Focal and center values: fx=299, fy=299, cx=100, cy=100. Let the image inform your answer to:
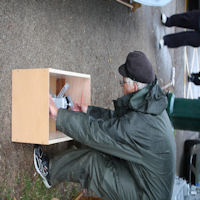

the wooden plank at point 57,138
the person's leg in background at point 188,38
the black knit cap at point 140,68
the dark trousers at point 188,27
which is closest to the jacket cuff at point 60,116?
the wooden plank at point 57,138

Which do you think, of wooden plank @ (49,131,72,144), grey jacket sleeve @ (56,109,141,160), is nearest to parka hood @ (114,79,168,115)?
grey jacket sleeve @ (56,109,141,160)

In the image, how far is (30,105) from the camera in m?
2.15

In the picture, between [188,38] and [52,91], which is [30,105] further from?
[188,38]

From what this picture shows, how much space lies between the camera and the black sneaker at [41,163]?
8.32 ft

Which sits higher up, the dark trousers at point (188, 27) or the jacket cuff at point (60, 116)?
the dark trousers at point (188, 27)

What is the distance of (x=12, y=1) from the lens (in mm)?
2436

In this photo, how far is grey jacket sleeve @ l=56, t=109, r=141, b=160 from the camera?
2.11m

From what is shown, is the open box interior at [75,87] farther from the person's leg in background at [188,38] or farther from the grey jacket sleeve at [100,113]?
the person's leg in background at [188,38]

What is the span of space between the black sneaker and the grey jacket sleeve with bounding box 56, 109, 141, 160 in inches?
22.2

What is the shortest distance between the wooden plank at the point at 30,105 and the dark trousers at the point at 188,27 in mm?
3280

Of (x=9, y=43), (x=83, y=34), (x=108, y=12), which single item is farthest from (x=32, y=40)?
(x=108, y=12)

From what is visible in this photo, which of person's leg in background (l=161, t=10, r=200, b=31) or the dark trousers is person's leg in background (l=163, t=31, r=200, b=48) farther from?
person's leg in background (l=161, t=10, r=200, b=31)

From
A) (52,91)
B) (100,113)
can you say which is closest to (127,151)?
(100,113)

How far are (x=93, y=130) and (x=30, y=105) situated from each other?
488mm
